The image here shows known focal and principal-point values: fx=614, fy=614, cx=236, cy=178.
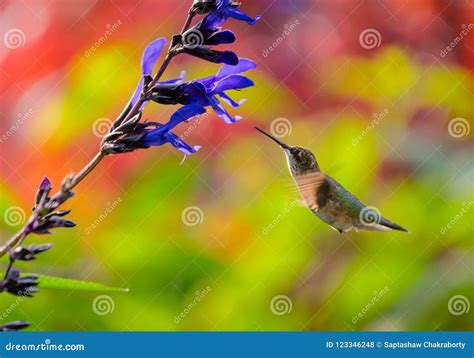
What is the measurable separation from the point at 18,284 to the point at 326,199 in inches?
36.2

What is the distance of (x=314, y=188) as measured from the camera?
4.49 ft

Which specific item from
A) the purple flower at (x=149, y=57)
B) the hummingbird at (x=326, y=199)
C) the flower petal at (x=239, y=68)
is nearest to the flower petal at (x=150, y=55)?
the purple flower at (x=149, y=57)

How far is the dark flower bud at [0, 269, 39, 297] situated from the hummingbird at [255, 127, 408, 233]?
0.76 metres

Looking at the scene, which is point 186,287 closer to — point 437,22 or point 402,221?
point 402,221

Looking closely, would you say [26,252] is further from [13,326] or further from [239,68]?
[239,68]

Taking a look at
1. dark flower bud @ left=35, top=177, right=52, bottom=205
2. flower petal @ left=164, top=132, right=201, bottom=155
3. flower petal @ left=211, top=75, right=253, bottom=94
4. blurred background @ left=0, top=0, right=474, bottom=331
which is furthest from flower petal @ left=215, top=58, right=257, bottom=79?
blurred background @ left=0, top=0, right=474, bottom=331

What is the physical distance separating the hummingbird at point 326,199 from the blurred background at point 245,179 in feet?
1.00

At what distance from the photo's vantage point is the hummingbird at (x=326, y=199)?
136 centimetres

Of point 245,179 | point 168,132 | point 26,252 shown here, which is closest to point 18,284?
point 26,252

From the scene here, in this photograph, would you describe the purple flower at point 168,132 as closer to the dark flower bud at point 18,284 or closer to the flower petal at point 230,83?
the flower petal at point 230,83

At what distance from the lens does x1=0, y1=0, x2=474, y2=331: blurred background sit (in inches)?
70.3

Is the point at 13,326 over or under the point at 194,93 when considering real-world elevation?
under

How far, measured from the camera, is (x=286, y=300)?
1.82m

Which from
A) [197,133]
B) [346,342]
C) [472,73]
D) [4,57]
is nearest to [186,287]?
[197,133]
